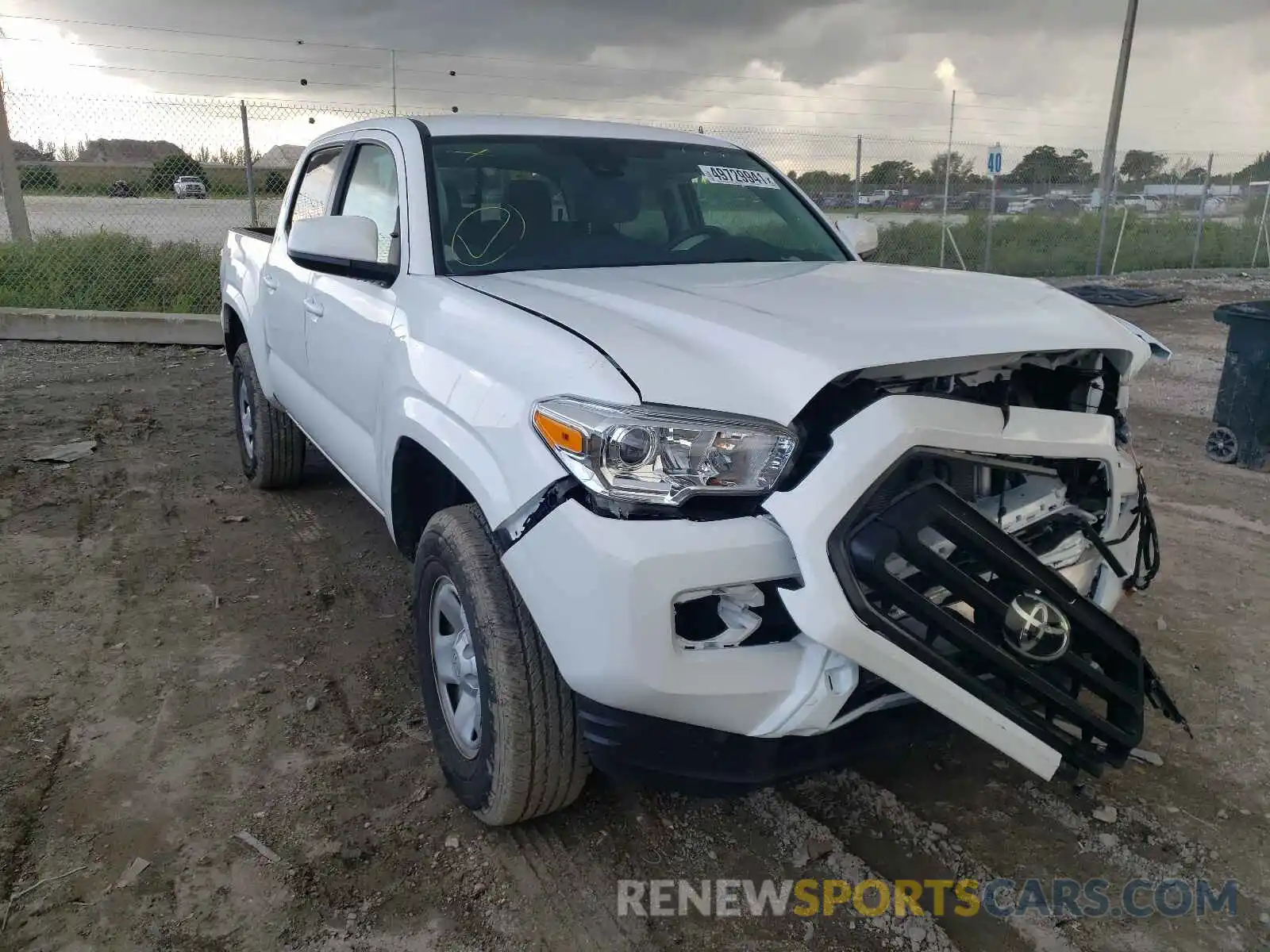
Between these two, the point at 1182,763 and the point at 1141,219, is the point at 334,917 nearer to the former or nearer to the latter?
the point at 1182,763

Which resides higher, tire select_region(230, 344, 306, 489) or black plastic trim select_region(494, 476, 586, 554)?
black plastic trim select_region(494, 476, 586, 554)

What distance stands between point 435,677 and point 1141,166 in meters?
20.1

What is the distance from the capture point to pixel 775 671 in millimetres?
1969

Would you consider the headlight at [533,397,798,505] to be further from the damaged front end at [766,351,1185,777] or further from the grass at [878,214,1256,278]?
the grass at [878,214,1256,278]

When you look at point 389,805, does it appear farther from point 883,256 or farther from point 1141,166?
point 1141,166

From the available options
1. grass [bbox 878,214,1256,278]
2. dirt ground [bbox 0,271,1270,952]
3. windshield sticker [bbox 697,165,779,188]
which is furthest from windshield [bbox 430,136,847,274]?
grass [bbox 878,214,1256,278]

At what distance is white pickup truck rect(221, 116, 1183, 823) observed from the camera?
193 cm

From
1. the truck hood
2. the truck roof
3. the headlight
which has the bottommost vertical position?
the headlight

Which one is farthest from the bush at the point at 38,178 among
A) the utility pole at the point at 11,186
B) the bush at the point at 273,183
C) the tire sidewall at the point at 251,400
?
the tire sidewall at the point at 251,400

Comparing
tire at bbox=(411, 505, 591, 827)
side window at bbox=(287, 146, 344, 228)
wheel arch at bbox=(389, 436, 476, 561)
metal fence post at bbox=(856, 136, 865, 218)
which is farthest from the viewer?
metal fence post at bbox=(856, 136, 865, 218)

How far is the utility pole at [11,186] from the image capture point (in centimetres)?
1022

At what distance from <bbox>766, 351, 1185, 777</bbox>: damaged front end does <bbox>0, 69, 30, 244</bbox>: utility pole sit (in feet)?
36.7

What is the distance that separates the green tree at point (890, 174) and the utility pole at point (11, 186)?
10199mm

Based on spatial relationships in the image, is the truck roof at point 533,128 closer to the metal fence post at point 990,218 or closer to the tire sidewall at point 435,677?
the tire sidewall at point 435,677
